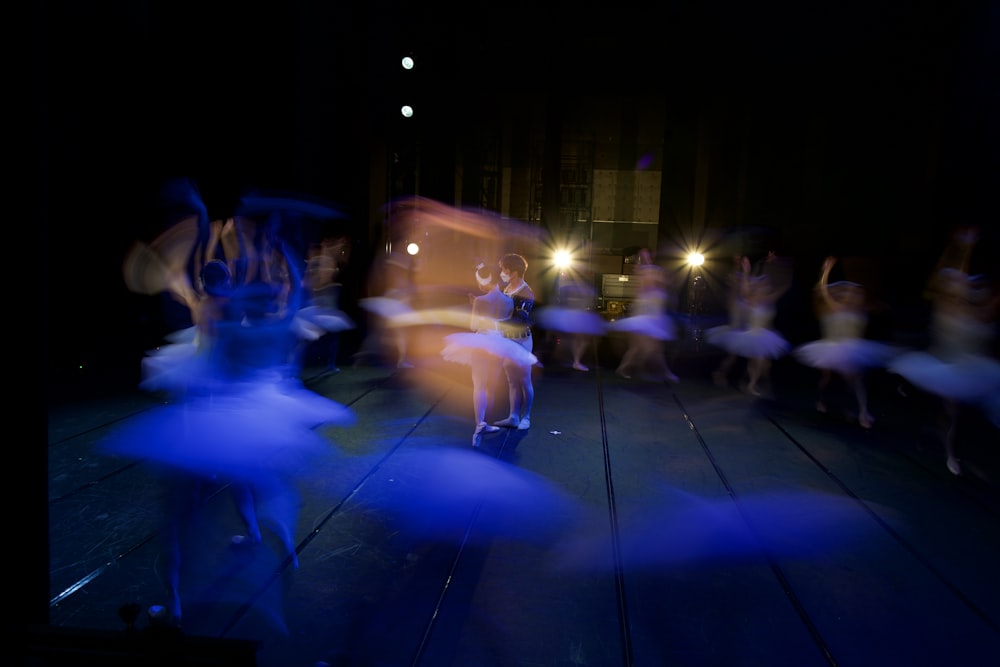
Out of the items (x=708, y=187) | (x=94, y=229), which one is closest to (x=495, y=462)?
(x=94, y=229)

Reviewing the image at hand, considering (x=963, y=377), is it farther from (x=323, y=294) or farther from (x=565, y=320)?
(x=323, y=294)

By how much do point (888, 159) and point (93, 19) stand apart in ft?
53.9

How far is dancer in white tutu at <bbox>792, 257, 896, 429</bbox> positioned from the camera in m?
6.52

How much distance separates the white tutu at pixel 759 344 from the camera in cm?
789

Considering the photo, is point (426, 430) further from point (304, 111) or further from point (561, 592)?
point (304, 111)

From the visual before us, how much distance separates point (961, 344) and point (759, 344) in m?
2.91

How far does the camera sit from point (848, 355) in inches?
256

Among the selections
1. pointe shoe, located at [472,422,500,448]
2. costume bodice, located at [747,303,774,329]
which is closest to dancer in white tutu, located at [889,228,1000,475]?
costume bodice, located at [747,303,774,329]

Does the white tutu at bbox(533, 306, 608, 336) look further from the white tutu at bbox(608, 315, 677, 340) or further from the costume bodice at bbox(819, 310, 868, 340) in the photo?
the costume bodice at bbox(819, 310, 868, 340)

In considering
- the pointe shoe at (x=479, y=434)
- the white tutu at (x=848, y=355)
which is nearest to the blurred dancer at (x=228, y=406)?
the pointe shoe at (x=479, y=434)

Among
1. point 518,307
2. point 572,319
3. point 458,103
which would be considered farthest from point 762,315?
point 458,103

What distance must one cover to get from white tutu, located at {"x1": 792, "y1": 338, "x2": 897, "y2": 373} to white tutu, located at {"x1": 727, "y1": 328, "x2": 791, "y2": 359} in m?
1.00

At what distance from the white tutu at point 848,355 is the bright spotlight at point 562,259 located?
11.7 m

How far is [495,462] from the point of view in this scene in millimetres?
5156
